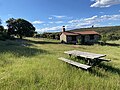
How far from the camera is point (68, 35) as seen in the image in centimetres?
4431

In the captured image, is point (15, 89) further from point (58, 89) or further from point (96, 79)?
point (96, 79)

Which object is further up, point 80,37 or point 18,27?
point 18,27

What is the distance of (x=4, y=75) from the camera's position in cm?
675

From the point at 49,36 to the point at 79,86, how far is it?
5633 centimetres

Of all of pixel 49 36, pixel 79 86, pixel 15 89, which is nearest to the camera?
pixel 15 89

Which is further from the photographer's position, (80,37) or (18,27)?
(80,37)

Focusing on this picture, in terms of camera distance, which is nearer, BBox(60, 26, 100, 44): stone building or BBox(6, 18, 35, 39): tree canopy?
BBox(60, 26, 100, 44): stone building

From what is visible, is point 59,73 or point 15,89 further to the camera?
Result: point 59,73

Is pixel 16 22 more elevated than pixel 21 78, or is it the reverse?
pixel 16 22

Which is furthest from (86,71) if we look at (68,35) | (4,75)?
(68,35)

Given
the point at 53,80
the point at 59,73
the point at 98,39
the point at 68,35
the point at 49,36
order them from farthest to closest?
the point at 49,36
the point at 98,39
the point at 68,35
the point at 59,73
the point at 53,80

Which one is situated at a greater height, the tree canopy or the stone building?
the tree canopy

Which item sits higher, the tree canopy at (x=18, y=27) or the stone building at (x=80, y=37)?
the tree canopy at (x=18, y=27)

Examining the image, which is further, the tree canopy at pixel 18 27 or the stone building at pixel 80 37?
the tree canopy at pixel 18 27
